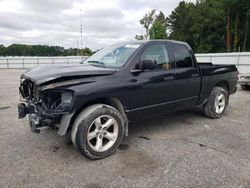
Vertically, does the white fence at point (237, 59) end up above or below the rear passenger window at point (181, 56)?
above

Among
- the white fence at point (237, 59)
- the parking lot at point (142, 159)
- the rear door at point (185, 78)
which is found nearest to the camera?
the parking lot at point (142, 159)

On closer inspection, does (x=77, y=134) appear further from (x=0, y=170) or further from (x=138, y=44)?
(x=138, y=44)

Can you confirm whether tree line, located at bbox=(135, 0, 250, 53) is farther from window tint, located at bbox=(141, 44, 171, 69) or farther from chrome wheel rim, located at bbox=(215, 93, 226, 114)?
window tint, located at bbox=(141, 44, 171, 69)

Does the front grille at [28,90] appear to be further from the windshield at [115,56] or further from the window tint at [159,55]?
the window tint at [159,55]

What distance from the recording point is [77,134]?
300 cm

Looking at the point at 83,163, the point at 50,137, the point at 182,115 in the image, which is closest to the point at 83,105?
the point at 83,163

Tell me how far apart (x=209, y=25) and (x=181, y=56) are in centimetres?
4041

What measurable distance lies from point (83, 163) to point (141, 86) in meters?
1.50

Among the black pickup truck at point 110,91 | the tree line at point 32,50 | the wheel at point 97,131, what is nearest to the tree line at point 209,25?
the tree line at point 32,50

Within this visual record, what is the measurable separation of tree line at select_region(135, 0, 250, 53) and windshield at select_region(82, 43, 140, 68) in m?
33.1

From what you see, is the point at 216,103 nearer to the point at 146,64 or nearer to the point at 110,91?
the point at 146,64

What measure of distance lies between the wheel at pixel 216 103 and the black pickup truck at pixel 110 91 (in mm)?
452

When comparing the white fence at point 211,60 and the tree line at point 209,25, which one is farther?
the tree line at point 209,25

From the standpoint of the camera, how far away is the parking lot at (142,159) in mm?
2658
